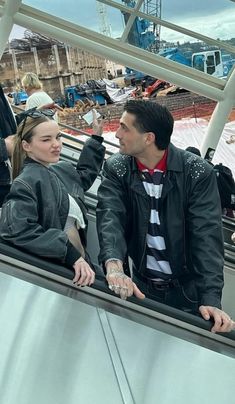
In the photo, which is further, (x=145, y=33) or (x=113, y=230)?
(x=145, y=33)

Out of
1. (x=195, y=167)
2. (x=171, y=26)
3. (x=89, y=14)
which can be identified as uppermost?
(x=89, y=14)

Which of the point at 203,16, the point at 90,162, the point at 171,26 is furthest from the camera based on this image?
the point at 171,26

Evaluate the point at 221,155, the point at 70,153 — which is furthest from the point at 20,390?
the point at 221,155

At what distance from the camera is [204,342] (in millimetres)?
2271

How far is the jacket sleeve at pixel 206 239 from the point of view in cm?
248

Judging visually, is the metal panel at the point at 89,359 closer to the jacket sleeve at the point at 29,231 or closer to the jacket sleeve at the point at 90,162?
the jacket sleeve at the point at 29,231

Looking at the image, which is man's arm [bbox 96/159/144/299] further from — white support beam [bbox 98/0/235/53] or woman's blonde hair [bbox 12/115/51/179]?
white support beam [bbox 98/0/235/53]

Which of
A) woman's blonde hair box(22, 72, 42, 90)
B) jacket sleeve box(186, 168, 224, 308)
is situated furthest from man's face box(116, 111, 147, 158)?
woman's blonde hair box(22, 72, 42, 90)

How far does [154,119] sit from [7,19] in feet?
16.8

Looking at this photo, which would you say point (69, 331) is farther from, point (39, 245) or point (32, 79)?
point (32, 79)

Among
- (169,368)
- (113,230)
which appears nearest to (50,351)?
(169,368)

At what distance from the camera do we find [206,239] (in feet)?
8.25

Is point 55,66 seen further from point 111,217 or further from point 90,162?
point 111,217

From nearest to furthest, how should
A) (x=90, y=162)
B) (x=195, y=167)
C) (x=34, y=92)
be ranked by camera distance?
(x=195, y=167) < (x=90, y=162) < (x=34, y=92)
